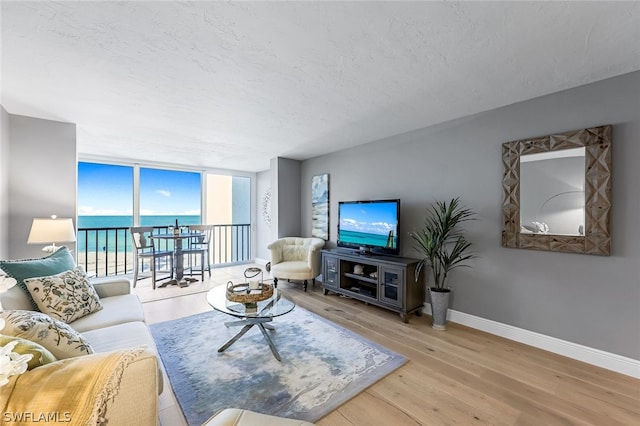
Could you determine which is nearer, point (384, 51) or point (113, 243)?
point (384, 51)

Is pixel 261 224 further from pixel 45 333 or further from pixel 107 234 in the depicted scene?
pixel 45 333

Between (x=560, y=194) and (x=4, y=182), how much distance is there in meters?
5.39

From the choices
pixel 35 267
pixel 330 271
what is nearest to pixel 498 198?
pixel 330 271

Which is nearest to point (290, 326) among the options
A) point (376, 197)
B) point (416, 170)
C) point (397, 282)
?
point (397, 282)

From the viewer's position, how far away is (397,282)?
3.02 meters

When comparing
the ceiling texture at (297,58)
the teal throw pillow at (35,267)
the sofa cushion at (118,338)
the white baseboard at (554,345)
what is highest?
the ceiling texture at (297,58)

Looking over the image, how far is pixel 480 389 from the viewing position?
5.97 ft

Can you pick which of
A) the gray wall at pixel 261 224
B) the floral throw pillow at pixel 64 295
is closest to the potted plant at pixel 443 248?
the floral throw pillow at pixel 64 295

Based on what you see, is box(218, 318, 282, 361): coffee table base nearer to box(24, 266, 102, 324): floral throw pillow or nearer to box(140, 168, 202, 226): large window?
box(24, 266, 102, 324): floral throw pillow

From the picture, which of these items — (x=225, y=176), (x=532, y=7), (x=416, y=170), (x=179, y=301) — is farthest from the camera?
(x=225, y=176)

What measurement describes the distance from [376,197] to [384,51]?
2258 mm

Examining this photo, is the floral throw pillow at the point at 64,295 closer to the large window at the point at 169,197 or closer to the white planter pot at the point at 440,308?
the white planter pot at the point at 440,308

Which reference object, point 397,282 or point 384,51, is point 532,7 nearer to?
point 384,51

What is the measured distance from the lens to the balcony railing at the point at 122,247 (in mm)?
4602
